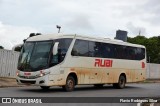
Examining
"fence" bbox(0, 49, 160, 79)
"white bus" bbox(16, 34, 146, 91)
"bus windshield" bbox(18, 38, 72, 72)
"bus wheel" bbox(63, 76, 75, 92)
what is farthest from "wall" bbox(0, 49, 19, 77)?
"bus wheel" bbox(63, 76, 75, 92)

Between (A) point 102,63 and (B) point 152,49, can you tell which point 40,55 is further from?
(B) point 152,49

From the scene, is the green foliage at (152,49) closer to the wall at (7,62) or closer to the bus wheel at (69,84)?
the wall at (7,62)

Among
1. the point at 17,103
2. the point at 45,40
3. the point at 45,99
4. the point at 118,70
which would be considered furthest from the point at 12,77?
the point at 17,103

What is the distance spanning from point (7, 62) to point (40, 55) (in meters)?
11.1

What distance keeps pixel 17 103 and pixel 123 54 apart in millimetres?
14637

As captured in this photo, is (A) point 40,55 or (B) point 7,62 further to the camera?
(B) point 7,62

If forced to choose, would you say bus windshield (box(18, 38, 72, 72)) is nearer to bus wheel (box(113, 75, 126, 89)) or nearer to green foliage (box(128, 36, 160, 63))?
bus wheel (box(113, 75, 126, 89))

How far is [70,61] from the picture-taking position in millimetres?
22281

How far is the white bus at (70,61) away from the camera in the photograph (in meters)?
21.0

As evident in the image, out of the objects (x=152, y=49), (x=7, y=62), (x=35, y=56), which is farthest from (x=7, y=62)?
(x=152, y=49)

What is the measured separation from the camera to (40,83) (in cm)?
2075

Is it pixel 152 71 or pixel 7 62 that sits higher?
pixel 7 62

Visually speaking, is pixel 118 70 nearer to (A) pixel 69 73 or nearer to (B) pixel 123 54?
(B) pixel 123 54

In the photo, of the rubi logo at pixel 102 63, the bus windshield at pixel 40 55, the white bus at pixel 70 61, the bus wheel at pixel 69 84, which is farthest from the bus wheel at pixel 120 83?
the bus windshield at pixel 40 55
